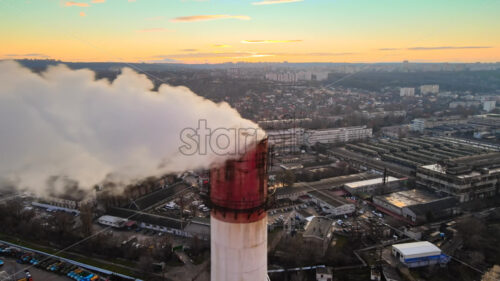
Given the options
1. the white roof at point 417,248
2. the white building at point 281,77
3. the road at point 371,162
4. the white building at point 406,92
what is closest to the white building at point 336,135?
the road at point 371,162

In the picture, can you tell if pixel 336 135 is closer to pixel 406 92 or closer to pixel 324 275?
pixel 324 275

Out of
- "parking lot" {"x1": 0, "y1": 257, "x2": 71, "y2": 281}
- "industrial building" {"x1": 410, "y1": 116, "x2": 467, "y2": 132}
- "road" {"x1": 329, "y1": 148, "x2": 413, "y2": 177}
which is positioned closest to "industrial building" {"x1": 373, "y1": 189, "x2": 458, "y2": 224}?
"road" {"x1": 329, "y1": 148, "x2": 413, "y2": 177}

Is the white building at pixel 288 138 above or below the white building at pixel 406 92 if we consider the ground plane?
below

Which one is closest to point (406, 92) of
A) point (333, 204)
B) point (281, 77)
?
point (281, 77)

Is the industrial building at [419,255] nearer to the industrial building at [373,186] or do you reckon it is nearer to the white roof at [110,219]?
the industrial building at [373,186]

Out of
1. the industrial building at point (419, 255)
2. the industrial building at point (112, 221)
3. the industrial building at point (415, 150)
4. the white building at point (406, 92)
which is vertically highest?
the white building at point (406, 92)

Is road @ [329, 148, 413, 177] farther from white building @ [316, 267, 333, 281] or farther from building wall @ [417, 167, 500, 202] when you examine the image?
white building @ [316, 267, 333, 281]

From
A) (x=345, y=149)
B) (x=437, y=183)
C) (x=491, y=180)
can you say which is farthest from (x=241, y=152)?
(x=345, y=149)
